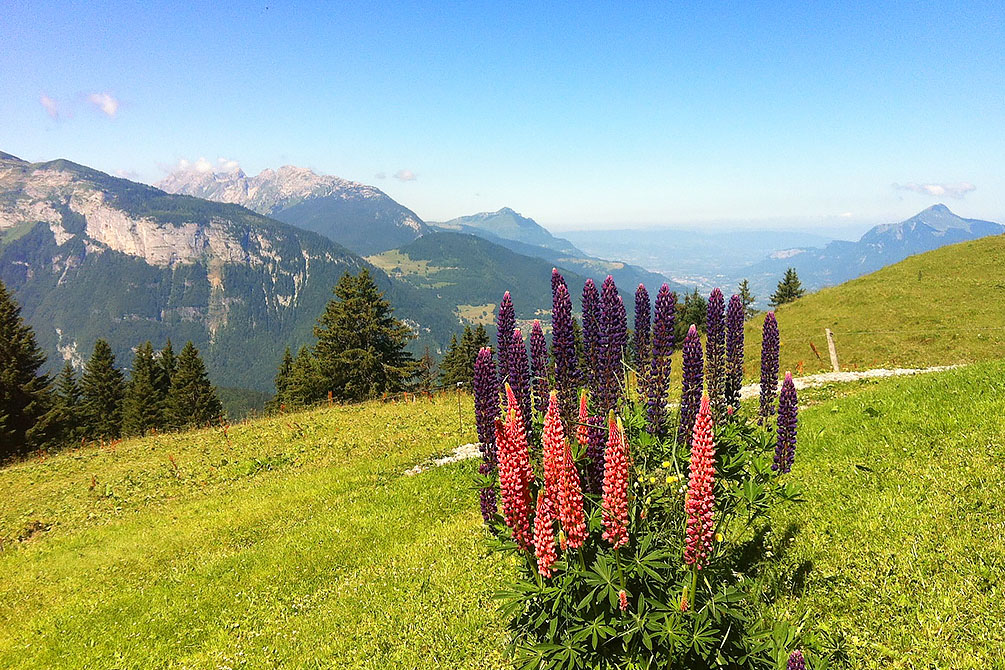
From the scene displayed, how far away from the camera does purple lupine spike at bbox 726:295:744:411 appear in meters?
9.15

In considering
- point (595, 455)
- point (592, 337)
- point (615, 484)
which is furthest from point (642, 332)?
point (615, 484)

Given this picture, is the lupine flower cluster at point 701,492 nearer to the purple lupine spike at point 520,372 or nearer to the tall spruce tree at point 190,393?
the purple lupine spike at point 520,372

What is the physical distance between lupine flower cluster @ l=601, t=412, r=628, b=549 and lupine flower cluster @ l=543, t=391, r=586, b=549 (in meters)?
0.22

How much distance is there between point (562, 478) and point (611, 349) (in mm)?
3275

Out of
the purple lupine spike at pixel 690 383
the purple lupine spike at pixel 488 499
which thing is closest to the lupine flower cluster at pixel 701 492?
the purple lupine spike at pixel 488 499

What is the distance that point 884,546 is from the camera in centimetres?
712

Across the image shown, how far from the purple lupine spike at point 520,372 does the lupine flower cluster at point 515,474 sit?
2187mm

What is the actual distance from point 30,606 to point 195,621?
17.4 feet

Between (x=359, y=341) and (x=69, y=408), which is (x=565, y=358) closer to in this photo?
(x=359, y=341)

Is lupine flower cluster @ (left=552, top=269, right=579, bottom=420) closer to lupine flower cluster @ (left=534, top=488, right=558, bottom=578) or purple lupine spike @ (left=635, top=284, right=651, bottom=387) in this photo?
purple lupine spike @ (left=635, top=284, right=651, bottom=387)

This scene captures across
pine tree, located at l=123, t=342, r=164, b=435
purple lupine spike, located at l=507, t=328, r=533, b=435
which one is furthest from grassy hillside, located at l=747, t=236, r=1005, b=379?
pine tree, located at l=123, t=342, r=164, b=435

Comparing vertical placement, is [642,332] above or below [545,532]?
above

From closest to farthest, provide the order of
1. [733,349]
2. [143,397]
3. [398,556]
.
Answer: [733,349] → [398,556] → [143,397]

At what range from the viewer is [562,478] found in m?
3.81
